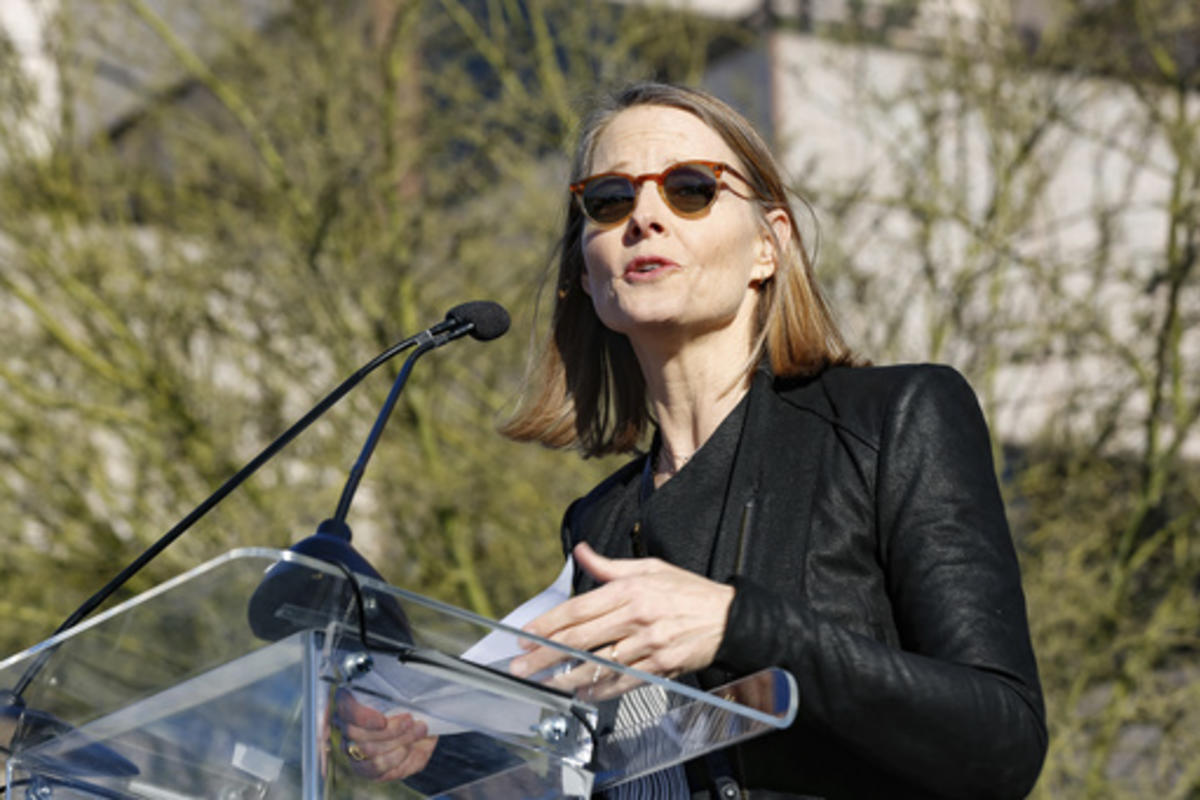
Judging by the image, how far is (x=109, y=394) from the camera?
883 centimetres

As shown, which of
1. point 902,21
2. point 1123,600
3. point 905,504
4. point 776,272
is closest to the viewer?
point 905,504

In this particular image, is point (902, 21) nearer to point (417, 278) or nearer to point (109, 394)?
point (417, 278)

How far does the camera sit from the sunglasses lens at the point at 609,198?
251cm

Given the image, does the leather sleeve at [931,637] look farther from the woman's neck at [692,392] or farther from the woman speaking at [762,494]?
the woman's neck at [692,392]

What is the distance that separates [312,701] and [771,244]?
3.92ft

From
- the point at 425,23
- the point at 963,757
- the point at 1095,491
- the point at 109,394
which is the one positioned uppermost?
the point at 425,23

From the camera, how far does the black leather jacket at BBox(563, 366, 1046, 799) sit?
5.90ft

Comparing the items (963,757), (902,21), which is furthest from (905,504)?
(902,21)

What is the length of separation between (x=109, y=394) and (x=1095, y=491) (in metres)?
5.07

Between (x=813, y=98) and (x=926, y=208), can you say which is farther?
(x=813, y=98)

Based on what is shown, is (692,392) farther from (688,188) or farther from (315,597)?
(315,597)

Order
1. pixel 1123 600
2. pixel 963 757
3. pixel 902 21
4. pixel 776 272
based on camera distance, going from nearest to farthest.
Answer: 1. pixel 963 757
2. pixel 776 272
3. pixel 1123 600
4. pixel 902 21

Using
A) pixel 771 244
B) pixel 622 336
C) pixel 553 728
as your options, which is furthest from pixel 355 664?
pixel 622 336

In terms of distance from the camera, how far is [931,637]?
6.39 ft
